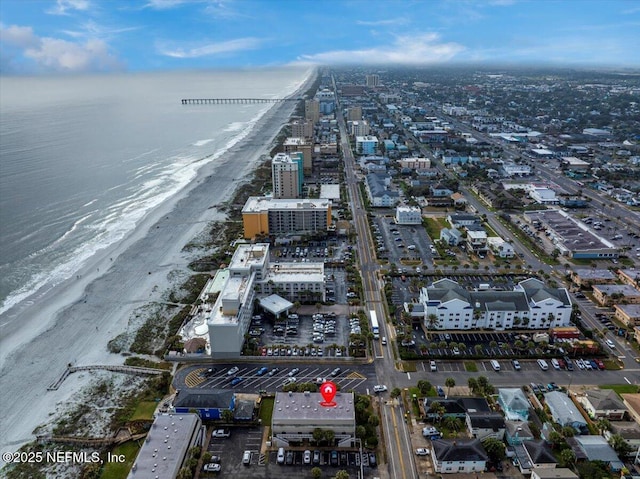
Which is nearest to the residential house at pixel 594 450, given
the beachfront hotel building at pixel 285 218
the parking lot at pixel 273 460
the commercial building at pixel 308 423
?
the parking lot at pixel 273 460

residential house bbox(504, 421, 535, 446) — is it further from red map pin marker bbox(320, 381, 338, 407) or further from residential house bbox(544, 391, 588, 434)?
red map pin marker bbox(320, 381, 338, 407)

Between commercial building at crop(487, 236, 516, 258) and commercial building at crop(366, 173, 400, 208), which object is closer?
commercial building at crop(487, 236, 516, 258)

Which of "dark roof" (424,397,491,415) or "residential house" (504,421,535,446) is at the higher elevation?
"dark roof" (424,397,491,415)

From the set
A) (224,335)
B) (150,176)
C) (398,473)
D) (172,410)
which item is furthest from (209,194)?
(398,473)

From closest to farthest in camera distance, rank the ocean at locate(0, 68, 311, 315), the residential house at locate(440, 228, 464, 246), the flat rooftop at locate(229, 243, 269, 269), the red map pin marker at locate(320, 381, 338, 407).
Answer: the red map pin marker at locate(320, 381, 338, 407) < the flat rooftop at locate(229, 243, 269, 269) < the ocean at locate(0, 68, 311, 315) < the residential house at locate(440, 228, 464, 246)

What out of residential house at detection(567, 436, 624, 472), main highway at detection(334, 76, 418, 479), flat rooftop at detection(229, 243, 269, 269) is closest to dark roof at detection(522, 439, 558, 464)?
residential house at detection(567, 436, 624, 472)

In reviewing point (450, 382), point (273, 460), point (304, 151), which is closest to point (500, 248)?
point (450, 382)

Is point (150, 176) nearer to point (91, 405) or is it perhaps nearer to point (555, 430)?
point (91, 405)
